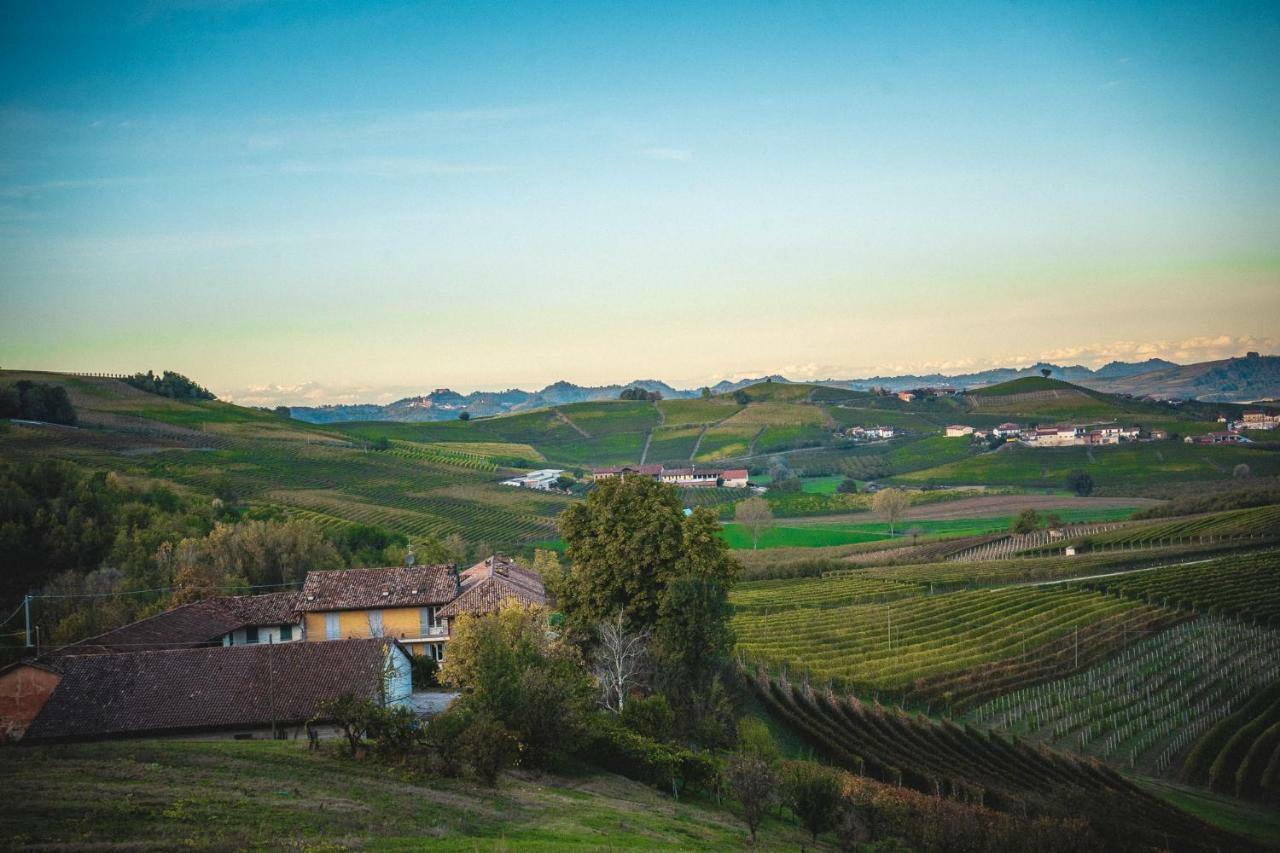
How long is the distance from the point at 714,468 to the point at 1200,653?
10272 cm

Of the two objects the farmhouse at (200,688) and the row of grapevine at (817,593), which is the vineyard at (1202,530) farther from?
the farmhouse at (200,688)

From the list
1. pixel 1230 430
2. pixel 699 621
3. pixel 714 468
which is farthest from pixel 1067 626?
pixel 1230 430

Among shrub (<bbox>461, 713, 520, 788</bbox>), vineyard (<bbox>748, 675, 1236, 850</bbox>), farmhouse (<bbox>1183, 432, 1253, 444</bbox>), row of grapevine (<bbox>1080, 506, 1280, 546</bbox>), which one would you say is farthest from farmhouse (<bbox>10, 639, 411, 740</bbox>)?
farmhouse (<bbox>1183, 432, 1253, 444</bbox>)

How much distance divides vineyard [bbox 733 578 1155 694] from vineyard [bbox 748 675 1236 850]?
561cm

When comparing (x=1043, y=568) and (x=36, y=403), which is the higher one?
(x=36, y=403)

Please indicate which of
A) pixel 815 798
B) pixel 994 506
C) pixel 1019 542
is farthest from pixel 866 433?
pixel 815 798

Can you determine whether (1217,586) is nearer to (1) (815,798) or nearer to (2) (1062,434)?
(1) (815,798)

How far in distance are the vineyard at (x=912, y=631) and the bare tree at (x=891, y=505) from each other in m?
38.6

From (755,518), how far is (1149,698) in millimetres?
60851

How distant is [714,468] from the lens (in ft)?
493

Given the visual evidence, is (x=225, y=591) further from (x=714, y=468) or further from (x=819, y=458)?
(x=819, y=458)

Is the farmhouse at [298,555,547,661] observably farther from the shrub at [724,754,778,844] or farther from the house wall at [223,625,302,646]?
the shrub at [724,754,778,844]

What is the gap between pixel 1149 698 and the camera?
43.5 m

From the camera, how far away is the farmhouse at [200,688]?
2842 centimetres
